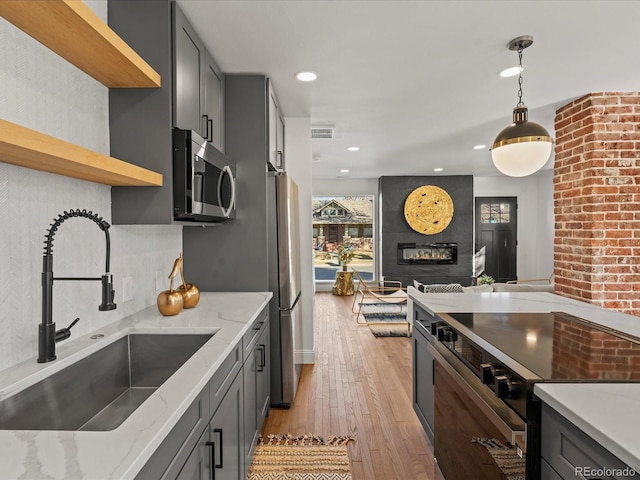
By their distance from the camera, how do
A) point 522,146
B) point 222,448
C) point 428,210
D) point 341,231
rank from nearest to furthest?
1. point 222,448
2. point 522,146
3. point 428,210
4. point 341,231

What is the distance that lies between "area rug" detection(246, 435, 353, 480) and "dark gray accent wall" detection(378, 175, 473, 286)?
5.70 metres

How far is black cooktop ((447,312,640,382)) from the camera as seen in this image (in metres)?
1.21

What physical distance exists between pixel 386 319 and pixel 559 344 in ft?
14.5

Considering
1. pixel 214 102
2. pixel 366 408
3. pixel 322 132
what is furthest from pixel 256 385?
pixel 322 132

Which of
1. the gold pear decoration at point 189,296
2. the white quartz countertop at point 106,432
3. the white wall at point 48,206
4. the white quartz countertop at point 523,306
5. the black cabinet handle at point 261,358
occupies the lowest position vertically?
the black cabinet handle at point 261,358

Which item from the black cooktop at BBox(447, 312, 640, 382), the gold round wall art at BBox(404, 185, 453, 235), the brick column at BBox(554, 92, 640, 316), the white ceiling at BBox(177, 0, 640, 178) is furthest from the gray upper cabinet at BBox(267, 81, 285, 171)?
the gold round wall art at BBox(404, 185, 453, 235)

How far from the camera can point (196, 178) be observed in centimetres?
194

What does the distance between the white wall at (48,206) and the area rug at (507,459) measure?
5.31ft

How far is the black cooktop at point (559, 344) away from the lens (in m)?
1.21

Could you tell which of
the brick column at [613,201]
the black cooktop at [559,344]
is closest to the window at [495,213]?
the brick column at [613,201]

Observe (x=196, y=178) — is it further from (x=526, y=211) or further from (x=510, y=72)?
(x=526, y=211)

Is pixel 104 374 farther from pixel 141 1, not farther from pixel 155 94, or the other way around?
pixel 141 1

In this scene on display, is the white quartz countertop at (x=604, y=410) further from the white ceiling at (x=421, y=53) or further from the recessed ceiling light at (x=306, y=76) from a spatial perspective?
the recessed ceiling light at (x=306, y=76)

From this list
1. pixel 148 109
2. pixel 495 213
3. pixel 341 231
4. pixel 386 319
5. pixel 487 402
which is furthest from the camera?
pixel 341 231
